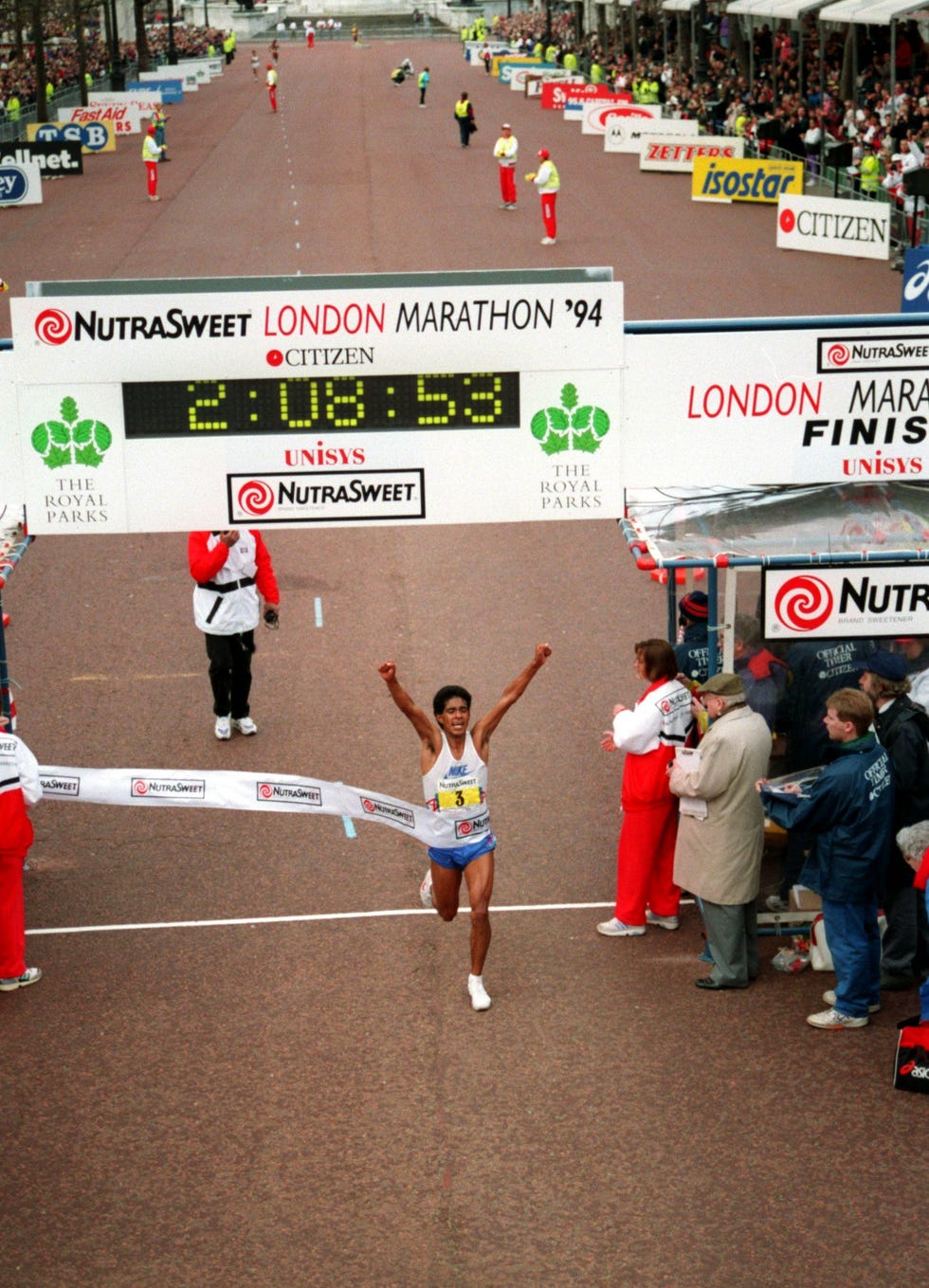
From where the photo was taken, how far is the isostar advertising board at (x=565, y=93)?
60875mm

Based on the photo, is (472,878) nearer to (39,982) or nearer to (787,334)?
(39,982)

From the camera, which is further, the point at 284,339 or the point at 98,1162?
the point at 284,339

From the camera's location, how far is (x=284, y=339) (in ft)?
30.3

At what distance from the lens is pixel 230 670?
12.3 meters

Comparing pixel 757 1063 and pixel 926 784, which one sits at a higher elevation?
pixel 926 784

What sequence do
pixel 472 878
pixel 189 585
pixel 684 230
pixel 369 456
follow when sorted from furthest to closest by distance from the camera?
→ pixel 684 230, pixel 189 585, pixel 369 456, pixel 472 878

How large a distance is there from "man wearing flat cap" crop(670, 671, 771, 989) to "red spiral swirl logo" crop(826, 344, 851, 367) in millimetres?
2037

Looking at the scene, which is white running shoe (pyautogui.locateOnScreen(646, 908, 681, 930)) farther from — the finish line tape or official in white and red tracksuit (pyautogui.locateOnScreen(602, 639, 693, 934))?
the finish line tape

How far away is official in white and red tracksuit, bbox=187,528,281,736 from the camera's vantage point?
11.9 m

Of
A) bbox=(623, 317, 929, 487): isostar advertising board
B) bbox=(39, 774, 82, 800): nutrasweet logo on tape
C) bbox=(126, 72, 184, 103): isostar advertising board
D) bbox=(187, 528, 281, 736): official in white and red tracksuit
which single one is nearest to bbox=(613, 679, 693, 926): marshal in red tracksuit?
bbox=(623, 317, 929, 487): isostar advertising board

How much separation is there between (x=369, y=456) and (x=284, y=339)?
2.65ft

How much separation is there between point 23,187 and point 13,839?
127 feet

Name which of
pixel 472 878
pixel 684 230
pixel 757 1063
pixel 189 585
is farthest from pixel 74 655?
pixel 684 230

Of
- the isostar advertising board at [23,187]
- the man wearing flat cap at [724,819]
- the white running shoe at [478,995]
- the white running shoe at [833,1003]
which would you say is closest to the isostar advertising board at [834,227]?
the isostar advertising board at [23,187]
